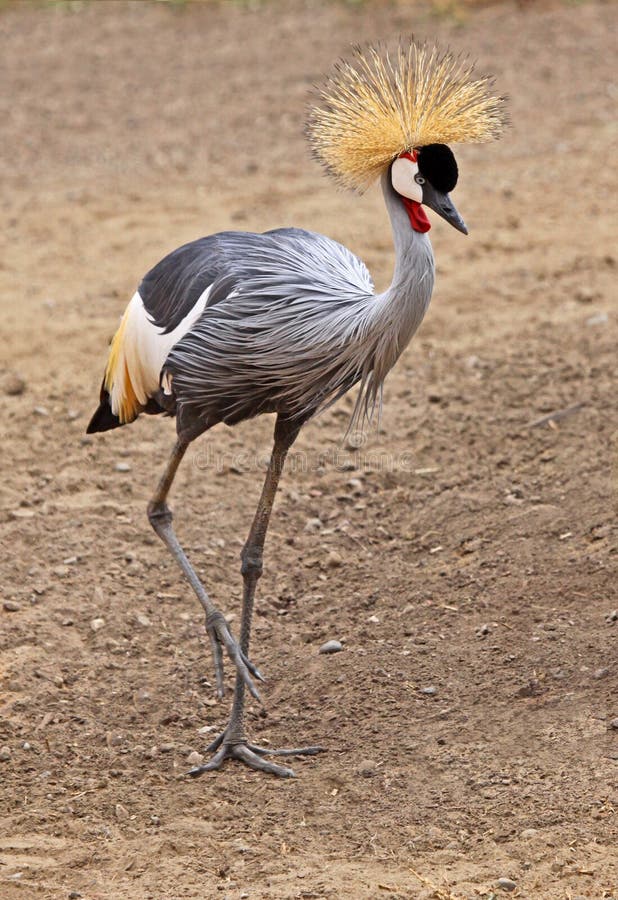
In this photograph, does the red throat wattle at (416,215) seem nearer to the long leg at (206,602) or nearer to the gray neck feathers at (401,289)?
the gray neck feathers at (401,289)

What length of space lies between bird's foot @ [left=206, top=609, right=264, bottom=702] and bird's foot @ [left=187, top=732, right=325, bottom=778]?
0.16 m

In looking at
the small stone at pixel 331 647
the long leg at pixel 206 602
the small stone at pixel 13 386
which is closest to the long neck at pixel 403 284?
the long leg at pixel 206 602

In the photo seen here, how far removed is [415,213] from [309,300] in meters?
0.46

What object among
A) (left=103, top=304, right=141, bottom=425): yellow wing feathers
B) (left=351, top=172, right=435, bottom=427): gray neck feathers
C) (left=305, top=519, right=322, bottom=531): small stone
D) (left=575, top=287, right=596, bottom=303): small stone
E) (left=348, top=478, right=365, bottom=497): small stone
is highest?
(left=351, top=172, right=435, bottom=427): gray neck feathers

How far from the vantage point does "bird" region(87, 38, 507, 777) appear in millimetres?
3441

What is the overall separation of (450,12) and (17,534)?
827cm

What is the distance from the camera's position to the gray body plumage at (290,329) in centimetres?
346

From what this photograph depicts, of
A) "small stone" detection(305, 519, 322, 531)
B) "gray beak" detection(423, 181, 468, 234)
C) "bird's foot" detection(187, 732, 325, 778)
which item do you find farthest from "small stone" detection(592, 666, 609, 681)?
"small stone" detection(305, 519, 322, 531)

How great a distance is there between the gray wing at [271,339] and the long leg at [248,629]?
137 mm

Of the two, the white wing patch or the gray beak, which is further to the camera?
the white wing patch

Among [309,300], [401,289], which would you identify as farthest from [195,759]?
[401,289]

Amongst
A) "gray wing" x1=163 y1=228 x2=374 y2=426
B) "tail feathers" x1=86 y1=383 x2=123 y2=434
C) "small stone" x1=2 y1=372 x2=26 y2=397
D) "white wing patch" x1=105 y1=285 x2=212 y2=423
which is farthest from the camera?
"small stone" x1=2 y1=372 x2=26 y2=397

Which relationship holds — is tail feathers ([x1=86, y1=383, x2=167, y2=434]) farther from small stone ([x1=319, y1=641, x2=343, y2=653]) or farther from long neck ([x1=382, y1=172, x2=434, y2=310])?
long neck ([x1=382, y1=172, x2=434, y2=310])

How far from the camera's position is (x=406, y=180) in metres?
3.41
